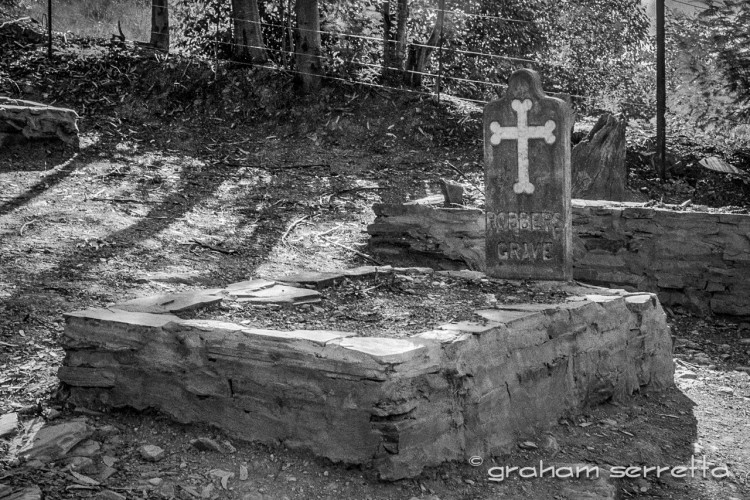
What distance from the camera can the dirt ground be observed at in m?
4.23

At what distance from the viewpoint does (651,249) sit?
324 inches

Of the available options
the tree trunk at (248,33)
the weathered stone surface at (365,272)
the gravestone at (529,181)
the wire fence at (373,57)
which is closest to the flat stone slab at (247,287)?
the weathered stone surface at (365,272)

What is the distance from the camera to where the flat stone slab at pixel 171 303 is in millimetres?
5027

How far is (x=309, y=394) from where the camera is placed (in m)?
4.20

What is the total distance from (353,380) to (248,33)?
10.2m

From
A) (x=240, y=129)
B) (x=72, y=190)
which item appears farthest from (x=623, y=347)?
(x=240, y=129)

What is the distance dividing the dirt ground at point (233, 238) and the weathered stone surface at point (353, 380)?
4.4 inches

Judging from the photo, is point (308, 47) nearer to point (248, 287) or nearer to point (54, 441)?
point (248, 287)

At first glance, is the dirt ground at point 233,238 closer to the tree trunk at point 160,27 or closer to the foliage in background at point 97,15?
the tree trunk at point 160,27

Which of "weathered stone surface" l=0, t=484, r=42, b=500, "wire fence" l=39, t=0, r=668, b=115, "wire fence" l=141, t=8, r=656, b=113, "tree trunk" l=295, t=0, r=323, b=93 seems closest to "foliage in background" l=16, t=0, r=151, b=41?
"wire fence" l=39, t=0, r=668, b=115

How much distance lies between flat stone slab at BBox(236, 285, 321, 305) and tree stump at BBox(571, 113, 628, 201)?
5406 millimetres

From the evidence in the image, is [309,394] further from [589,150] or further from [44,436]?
[589,150]

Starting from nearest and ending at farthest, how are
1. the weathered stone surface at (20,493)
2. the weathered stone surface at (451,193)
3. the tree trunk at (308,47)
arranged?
the weathered stone surface at (20,493) < the weathered stone surface at (451,193) < the tree trunk at (308,47)

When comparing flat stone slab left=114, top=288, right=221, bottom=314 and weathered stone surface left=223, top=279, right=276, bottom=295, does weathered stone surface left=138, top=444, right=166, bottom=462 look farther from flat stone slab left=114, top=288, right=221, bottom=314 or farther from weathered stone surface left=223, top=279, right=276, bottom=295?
weathered stone surface left=223, top=279, right=276, bottom=295
